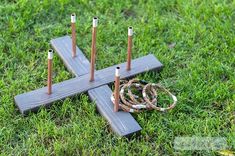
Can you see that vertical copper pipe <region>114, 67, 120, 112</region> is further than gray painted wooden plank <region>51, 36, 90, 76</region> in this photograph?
No

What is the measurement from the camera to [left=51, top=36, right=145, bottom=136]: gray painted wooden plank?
3971 mm

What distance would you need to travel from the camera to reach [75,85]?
14.2 feet

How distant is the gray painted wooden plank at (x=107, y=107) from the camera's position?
13.0ft

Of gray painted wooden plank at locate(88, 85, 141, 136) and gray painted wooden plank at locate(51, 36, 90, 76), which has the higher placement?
gray painted wooden plank at locate(51, 36, 90, 76)

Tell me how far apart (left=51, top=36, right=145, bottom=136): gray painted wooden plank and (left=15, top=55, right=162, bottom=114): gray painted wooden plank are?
0.08 metres

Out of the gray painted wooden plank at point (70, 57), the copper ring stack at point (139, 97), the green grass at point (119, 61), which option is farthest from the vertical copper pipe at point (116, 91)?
the gray painted wooden plank at point (70, 57)

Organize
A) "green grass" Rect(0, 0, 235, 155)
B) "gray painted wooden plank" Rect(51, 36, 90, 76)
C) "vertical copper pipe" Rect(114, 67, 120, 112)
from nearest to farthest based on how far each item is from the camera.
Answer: "vertical copper pipe" Rect(114, 67, 120, 112) < "green grass" Rect(0, 0, 235, 155) < "gray painted wooden plank" Rect(51, 36, 90, 76)

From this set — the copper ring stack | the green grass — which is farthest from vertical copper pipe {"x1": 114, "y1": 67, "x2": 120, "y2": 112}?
the green grass

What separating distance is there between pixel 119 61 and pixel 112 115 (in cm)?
76

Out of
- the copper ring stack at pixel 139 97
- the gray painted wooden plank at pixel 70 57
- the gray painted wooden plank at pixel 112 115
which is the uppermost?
the gray painted wooden plank at pixel 70 57

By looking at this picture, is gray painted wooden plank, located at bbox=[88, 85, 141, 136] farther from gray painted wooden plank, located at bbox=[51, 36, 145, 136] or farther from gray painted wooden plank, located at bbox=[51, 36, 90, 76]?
gray painted wooden plank, located at bbox=[51, 36, 90, 76]

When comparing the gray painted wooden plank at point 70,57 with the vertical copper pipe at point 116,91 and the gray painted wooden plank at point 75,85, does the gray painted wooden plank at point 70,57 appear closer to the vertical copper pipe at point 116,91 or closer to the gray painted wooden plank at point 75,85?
the gray painted wooden plank at point 75,85

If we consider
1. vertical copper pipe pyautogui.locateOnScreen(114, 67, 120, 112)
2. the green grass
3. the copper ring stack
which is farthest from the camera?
the copper ring stack

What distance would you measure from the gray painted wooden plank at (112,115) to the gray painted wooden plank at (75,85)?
0.27ft
